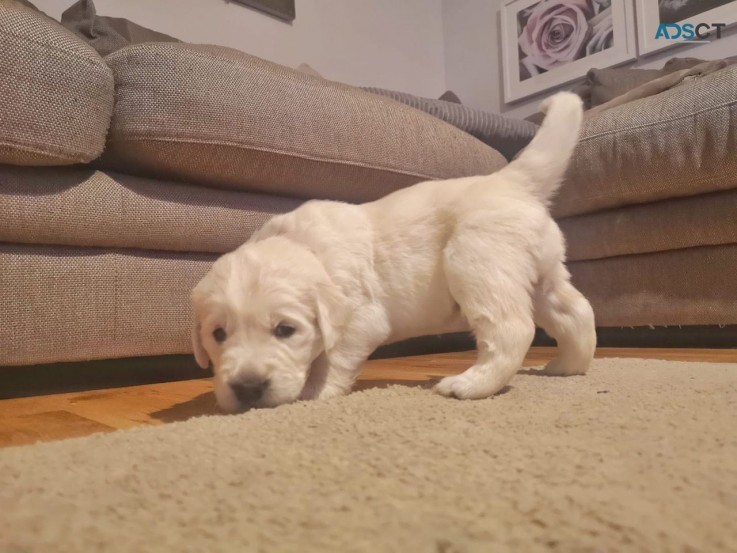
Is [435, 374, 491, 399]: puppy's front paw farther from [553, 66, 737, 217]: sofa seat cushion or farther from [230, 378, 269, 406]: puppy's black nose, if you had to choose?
[553, 66, 737, 217]: sofa seat cushion

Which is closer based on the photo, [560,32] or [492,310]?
[492,310]

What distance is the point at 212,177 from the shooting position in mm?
1778

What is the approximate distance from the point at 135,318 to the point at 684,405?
1.34 m

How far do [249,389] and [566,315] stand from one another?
2.67 feet

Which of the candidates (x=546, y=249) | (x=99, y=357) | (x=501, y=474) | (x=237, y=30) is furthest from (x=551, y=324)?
(x=237, y=30)

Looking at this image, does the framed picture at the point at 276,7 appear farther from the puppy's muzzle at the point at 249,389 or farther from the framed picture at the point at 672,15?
the puppy's muzzle at the point at 249,389

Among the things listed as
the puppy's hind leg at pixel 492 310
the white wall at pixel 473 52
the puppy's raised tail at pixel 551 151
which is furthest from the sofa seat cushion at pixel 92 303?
the white wall at pixel 473 52

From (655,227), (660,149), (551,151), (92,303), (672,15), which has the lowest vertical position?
(92,303)

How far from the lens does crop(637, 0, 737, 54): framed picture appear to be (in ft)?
11.9

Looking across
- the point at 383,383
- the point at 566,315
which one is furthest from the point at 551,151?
the point at 383,383

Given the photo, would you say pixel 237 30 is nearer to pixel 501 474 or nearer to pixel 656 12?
pixel 656 12

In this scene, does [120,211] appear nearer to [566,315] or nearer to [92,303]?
[92,303]

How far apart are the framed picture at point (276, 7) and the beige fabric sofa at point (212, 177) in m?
2.33

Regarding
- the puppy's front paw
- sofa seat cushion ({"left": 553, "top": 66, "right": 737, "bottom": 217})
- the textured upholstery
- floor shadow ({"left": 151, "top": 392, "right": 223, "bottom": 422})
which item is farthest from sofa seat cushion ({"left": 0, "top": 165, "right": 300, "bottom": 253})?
sofa seat cushion ({"left": 553, "top": 66, "right": 737, "bottom": 217})
